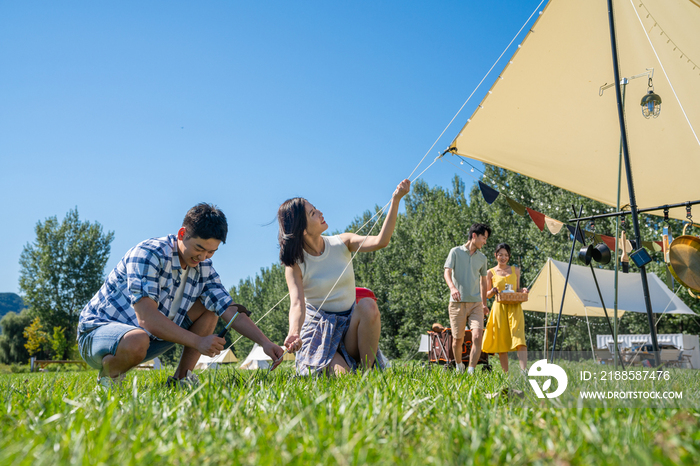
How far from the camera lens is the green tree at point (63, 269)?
100 feet

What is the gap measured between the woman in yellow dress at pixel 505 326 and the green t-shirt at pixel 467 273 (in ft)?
0.71

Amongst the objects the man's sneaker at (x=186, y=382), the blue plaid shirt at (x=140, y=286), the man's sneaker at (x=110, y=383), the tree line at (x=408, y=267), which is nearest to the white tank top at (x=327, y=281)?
the blue plaid shirt at (x=140, y=286)

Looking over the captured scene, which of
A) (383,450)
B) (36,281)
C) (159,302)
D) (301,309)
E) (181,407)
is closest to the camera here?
(383,450)

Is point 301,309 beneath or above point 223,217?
beneath

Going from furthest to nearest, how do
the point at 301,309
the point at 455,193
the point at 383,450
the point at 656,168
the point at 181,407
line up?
1. the point at 455,193
2. the point at 656,168
3. the point at 301,309
4. the point at 181,407
5. the point at 383,450

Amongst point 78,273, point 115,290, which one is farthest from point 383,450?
point 78,273

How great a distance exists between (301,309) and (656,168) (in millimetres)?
4098

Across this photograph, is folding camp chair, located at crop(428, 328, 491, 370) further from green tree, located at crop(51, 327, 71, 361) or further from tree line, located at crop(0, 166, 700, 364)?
green tree, located at crop(51, 327, 71, 361)

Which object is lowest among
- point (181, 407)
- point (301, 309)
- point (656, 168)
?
point (181, 407)

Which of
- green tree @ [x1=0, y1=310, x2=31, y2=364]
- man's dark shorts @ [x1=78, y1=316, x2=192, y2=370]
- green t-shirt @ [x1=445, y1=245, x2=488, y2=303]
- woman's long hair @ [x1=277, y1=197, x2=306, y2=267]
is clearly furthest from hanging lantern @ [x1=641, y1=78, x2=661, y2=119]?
green tree @ [x1=0, y1=310, x2=31, y2=364]

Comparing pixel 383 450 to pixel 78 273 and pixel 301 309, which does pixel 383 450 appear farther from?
pixel 78 273

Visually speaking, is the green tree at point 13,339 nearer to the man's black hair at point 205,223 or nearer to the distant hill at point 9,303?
the man's black hair at point 205,223

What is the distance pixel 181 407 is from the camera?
123 cm

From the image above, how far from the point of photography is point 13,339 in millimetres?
33125
